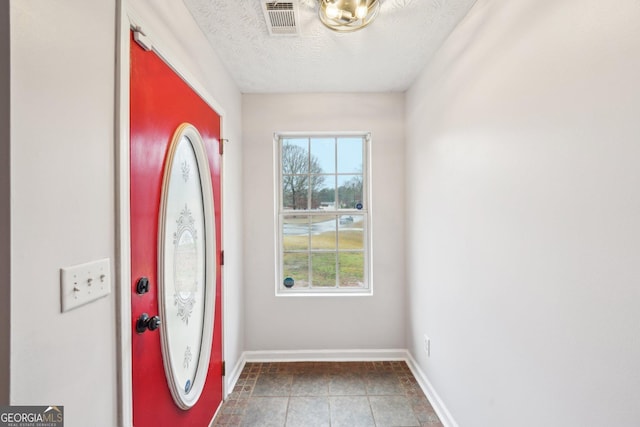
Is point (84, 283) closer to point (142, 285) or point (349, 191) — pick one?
point (142, 285)

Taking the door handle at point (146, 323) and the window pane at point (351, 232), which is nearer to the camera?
the door handle at point (146, 323)

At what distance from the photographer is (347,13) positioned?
1.43 meters

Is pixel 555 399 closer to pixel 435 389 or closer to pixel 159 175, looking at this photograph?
pixel 435 389

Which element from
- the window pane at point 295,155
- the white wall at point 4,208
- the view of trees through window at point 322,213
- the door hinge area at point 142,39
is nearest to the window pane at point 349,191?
the view of trees through window at point 322,213

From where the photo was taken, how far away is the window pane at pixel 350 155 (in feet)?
8.57

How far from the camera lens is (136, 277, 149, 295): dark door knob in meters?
1.03

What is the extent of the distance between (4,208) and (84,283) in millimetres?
290

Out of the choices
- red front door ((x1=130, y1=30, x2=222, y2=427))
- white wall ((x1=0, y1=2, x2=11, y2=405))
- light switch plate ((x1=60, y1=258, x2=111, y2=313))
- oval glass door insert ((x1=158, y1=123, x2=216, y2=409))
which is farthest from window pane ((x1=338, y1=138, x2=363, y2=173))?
white wall ((x1=0, y1=2, x2=11, y2=405))

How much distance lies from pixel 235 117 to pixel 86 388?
2.00 metres

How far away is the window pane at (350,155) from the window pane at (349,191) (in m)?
0.08

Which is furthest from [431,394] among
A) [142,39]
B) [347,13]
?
[142,39]

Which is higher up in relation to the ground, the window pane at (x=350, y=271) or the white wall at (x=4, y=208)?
the white wall at (x=4, y=208)

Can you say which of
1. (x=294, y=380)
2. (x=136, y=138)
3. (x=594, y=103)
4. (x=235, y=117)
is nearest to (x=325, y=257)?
(x=294, y=380)

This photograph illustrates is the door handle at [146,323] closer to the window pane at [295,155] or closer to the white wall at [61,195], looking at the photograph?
the white wall at [61,195]
